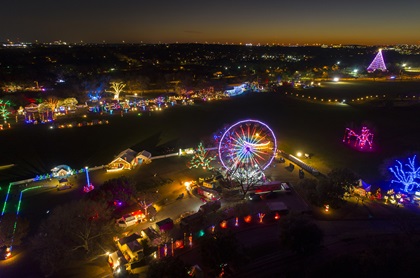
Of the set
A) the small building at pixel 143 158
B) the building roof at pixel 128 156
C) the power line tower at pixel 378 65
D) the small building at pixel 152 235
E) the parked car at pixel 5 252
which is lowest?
the parked car at pixel 5 252

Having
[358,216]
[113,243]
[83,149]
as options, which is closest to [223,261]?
[113,243]

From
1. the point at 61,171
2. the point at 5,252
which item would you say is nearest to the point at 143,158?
the point at 61,171

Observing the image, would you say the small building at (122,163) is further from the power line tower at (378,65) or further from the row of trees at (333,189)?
the power line tower at (378,65)

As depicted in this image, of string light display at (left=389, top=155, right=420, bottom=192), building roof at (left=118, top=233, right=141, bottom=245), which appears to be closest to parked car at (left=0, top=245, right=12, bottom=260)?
building roof at (left=118, top=233, right=141, bottom=245)

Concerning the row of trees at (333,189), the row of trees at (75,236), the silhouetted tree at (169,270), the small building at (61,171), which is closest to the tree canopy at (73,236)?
the row of trees at (75,236)

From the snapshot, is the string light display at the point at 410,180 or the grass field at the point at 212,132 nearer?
the string light display at the point at 410,180

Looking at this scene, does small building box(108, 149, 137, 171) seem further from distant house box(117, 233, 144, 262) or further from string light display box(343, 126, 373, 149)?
string light display box(343, 126, 373, 149)

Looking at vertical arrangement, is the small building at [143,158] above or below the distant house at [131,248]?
above
